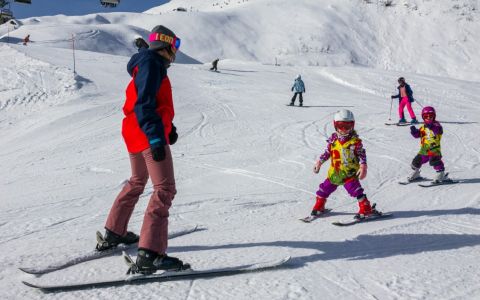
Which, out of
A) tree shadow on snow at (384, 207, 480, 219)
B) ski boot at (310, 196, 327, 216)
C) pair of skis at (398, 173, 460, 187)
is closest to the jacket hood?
ski boot at (310, 196, 327, 216)

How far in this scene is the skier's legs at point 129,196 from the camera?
3.74 meters

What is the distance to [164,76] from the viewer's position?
11.1 ft

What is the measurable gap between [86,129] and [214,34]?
54.7 meters

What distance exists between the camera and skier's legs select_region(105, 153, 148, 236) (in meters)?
3.74

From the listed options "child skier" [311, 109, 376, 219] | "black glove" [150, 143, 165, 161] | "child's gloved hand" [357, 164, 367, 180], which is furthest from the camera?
"child skier" [311, 109, 376, 219]

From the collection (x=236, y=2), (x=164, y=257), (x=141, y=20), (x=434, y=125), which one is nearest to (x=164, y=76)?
(x=164, y=257)

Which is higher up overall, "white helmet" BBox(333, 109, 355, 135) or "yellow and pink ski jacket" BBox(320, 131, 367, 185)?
"white helmet" BBox(333, 109, 355, 135)

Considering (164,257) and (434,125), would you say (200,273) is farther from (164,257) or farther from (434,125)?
(434,125)

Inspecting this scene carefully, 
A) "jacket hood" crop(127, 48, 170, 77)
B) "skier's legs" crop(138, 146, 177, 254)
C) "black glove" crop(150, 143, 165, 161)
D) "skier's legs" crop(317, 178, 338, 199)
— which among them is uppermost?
"jacket hood" crop(127, 48, 170, 77)

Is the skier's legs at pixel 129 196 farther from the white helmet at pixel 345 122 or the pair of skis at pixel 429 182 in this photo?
the pair of skis at pixel 429 182

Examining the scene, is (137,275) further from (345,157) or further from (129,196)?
(345,157)

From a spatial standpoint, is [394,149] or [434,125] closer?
[434,125]

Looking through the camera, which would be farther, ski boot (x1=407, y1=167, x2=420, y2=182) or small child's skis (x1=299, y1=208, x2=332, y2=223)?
ski boot (x1=407, y1=167, x2=420, y2=182)

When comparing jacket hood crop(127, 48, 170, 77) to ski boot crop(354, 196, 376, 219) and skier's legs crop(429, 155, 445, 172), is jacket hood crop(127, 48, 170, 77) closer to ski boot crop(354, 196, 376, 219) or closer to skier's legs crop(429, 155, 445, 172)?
ski boot crop(354, 196, 376, 219)
